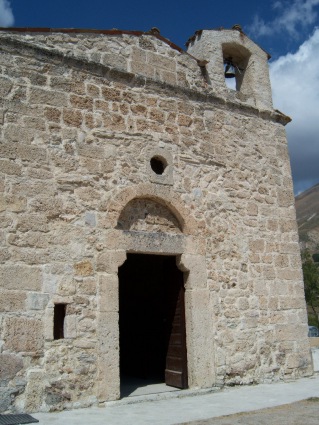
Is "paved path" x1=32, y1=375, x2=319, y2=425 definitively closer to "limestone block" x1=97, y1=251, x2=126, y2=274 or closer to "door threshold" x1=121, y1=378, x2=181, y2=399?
"door threshold" x1=121, y1=378, x2=181, y2=399

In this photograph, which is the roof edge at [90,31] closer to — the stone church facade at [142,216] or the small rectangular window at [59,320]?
the stone church facade at [142,216]

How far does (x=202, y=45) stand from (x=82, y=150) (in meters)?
3.31

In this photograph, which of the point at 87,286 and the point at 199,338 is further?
the point at 199,338

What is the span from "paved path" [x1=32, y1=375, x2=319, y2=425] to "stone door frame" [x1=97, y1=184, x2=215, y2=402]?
0.37 m

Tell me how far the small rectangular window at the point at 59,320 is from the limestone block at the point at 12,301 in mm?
423

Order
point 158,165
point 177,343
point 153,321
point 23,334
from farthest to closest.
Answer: point 153,321
point 158,165
point 177,343
point 23,334

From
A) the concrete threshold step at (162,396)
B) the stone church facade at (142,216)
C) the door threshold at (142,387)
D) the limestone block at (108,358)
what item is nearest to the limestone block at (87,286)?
the stone church facade at (142,216)

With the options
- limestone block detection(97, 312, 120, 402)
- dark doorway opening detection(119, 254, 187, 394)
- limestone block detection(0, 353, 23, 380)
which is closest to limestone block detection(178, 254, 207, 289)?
dark doorway opening detection(119, 254, 187, 394)

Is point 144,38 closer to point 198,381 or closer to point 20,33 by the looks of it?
point 20,33

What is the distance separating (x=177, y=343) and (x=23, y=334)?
2385mm

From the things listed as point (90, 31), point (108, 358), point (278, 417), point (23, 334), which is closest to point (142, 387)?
point (108, 358)

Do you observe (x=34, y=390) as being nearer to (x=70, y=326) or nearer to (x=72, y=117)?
(x=70, y=326)

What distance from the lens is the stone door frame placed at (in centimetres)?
536

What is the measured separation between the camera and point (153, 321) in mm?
7727
